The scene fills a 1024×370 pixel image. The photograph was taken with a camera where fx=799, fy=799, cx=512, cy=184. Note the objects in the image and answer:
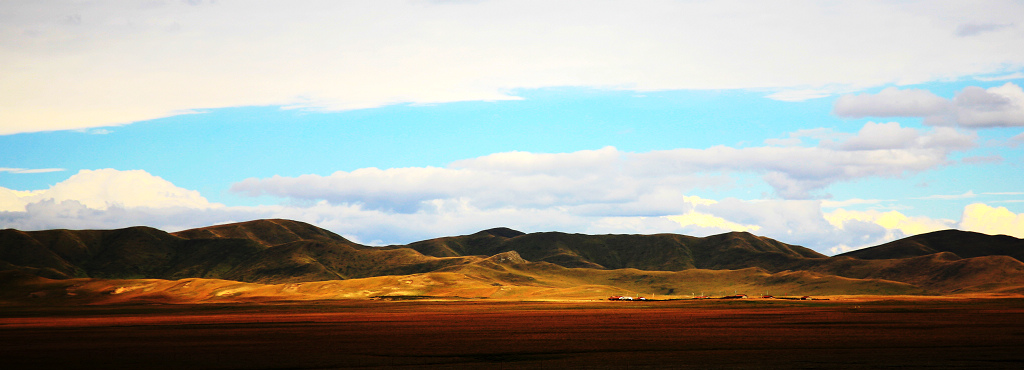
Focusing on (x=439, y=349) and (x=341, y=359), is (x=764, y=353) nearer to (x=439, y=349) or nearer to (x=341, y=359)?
(x=439, y=349)

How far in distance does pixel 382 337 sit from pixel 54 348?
79.4ft

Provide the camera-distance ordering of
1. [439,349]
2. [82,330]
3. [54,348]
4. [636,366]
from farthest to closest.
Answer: [82,330] → [54,348] → [439,349] → [636,366]

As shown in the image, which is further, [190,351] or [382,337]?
[382,337]

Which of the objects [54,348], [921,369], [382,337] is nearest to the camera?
[921,369]

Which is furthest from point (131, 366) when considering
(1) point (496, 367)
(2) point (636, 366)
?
(2) point (636, 366)

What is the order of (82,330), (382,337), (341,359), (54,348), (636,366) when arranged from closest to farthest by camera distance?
(636,366), (341,359), (54,348), (382,337), (82,330)

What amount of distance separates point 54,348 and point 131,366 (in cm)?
1657

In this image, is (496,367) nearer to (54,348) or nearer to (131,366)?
(131,366)

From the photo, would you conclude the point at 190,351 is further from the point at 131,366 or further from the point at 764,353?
the point at 764,353

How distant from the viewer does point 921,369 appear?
134 ft

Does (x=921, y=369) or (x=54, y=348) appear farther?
(x=54, y=348)

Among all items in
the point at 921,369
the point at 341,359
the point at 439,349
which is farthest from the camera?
the point at 439,349

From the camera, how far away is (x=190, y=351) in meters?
55.7

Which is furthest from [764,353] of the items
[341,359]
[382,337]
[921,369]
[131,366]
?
[131,366]
